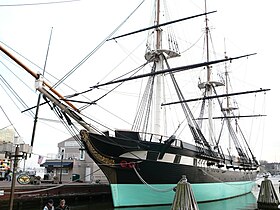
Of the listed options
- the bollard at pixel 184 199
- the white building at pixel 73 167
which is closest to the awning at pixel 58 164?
the white building at pixel 73 167

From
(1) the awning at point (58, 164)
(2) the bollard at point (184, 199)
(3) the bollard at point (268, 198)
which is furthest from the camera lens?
(1) the awning at point (58, 164)

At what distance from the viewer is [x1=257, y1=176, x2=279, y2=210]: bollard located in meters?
18.3

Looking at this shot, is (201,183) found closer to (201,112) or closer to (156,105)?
(156,105)

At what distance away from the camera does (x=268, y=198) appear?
18.6m

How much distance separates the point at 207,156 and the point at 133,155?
7.38m

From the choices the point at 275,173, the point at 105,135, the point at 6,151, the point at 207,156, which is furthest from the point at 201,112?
the point at 275,173

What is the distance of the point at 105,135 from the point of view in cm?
1595

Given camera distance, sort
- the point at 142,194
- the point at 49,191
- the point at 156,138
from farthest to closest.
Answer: the point at 49,191 < the point at 156,138 < the point at 142,194

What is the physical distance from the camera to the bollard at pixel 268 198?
18328mm

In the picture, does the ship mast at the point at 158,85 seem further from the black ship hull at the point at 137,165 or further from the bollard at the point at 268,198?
the bollard at the point at 268,198

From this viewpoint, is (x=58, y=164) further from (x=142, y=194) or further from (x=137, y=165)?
(x=137, y=165)

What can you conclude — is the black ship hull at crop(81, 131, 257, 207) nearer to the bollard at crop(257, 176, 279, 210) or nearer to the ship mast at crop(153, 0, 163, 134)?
the ship mast at crop(153, 0, 163, 134)

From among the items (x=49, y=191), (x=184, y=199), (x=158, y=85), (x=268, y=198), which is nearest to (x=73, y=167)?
(x=49, y=191)

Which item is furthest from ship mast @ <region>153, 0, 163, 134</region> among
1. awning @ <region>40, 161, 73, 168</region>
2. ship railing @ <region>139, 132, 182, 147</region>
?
awning @ <region>40, 161, 73, 168</region>
